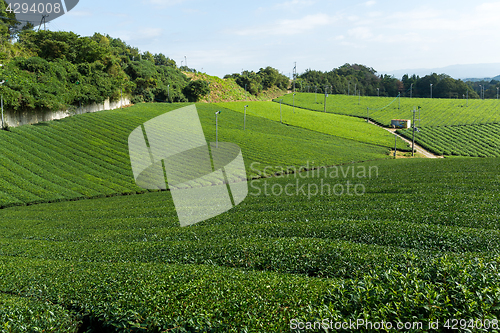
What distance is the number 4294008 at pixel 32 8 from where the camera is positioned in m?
63.8

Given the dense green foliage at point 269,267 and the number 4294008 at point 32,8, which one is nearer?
the dense green foliage at point 269,267

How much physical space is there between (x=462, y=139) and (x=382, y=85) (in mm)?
112873

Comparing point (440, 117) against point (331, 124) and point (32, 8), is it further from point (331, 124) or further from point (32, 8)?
point (32, 8)

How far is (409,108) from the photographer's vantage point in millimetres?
115875

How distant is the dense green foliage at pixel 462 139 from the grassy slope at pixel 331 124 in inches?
251

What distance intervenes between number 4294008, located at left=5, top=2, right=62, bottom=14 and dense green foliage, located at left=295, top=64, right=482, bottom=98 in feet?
391

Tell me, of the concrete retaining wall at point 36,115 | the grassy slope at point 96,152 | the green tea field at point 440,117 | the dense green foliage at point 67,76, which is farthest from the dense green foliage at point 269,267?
the green tea field at point 440,117

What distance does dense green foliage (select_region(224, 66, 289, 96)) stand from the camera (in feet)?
442

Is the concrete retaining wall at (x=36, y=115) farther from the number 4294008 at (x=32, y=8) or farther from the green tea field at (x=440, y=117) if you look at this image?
the green tea field at (x=440, y=117)

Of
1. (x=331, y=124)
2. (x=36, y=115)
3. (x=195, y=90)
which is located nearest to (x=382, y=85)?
(x=331, y=124)

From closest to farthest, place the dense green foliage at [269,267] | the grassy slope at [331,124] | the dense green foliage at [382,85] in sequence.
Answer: the dense green foliage at [269,267], the grassy slope at [331,124], the dense green foliage at [382,85]

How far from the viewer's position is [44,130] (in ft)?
157

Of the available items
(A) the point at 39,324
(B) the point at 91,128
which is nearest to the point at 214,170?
(B) the point at 91,128

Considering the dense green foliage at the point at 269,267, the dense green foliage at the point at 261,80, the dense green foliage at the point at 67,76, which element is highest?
the dense green foliage at the point at 261,80
